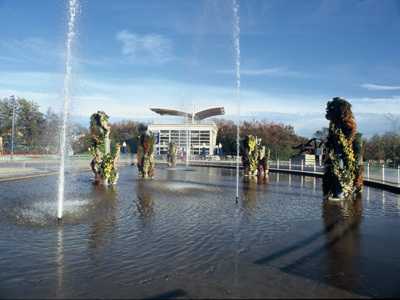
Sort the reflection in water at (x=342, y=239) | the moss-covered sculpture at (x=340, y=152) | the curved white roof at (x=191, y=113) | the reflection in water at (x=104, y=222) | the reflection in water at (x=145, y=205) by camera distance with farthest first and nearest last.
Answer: the curved white roof at (x=191, y=113) → the moss-covered sculpture at (x=340, y=152) → the reflection in water at (x=145, y=205) → the reflection in water at (x=104, y=222) → the reflection in water at (x=342, y=239)

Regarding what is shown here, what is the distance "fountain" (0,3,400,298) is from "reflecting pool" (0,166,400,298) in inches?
0.8

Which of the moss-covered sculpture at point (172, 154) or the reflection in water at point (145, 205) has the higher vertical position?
the moss-covered sculpture at point (172, 154)

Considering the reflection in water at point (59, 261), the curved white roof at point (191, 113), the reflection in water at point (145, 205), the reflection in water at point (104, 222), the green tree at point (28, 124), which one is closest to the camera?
the reflection in water at point (59, 261)

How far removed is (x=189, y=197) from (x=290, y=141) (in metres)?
45.8

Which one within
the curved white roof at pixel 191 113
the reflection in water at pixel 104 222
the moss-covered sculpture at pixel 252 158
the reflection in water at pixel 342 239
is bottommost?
the reflection in water at pixel 342 239

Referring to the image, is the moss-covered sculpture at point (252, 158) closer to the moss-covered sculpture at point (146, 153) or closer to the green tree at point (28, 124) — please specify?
the moss-covered sculpture at point (146, 153)

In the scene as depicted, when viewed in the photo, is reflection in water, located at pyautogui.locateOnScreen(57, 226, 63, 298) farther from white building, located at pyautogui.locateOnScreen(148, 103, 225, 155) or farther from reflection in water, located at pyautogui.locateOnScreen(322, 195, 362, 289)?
white building, located at pyautogui.locateOnScreen(148, 103, 225, 155)

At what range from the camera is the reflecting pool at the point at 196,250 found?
4.38 meters

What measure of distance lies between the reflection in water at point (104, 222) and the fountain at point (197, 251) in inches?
1.0

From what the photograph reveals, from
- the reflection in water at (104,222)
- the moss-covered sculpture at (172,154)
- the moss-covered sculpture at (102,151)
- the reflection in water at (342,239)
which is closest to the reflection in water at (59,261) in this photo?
the reflection in water at (104,222)

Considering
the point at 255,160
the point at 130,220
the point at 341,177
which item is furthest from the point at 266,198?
the point at 255,160

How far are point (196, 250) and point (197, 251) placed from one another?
62 millimetres

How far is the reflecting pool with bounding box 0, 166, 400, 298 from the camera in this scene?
14.4 feet

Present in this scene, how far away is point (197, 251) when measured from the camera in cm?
595
